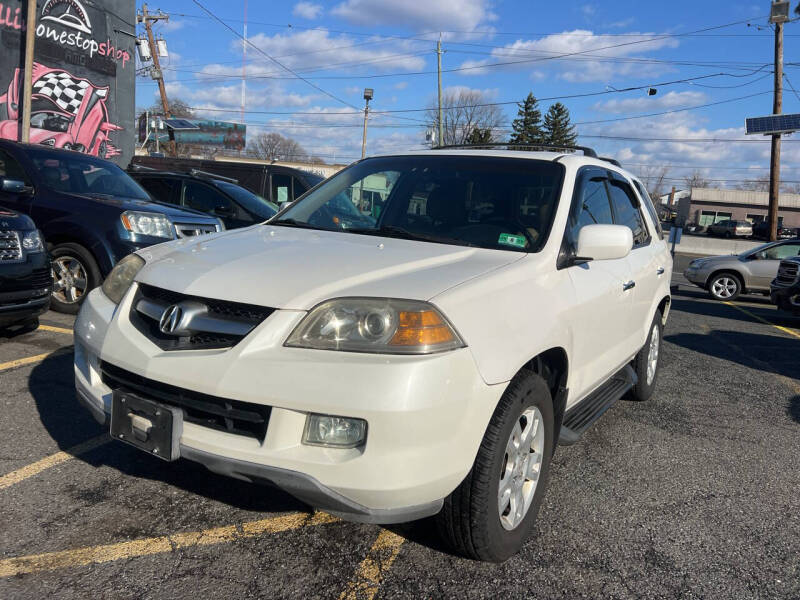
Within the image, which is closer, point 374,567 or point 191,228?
point 374,567

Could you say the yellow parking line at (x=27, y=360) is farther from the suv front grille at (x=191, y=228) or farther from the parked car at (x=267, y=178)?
the parked car at (x=267, y=178)

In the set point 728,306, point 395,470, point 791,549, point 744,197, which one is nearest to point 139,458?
point 395,470

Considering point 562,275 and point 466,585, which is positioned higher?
point 562,275

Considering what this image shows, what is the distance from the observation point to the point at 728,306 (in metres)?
13.3

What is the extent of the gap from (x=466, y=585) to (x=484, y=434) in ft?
2.01

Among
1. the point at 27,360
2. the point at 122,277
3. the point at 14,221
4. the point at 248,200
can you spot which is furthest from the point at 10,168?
the point at 122,277

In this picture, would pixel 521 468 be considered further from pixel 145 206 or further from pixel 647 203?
pixel 145 206

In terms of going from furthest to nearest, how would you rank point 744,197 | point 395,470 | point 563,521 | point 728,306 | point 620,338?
point 744,197 < point 728,306 < point 620,338 < point 563,521 < point 395,470

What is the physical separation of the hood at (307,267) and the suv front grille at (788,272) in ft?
34.0

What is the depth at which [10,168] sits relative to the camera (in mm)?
6754

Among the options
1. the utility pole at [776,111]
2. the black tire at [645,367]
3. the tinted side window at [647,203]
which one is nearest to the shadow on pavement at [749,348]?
the black tire at [645,367]

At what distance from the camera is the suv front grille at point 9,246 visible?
4.85 meters

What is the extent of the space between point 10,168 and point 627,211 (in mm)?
6229

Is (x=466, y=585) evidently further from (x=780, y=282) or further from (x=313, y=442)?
(x=780, y=282)
